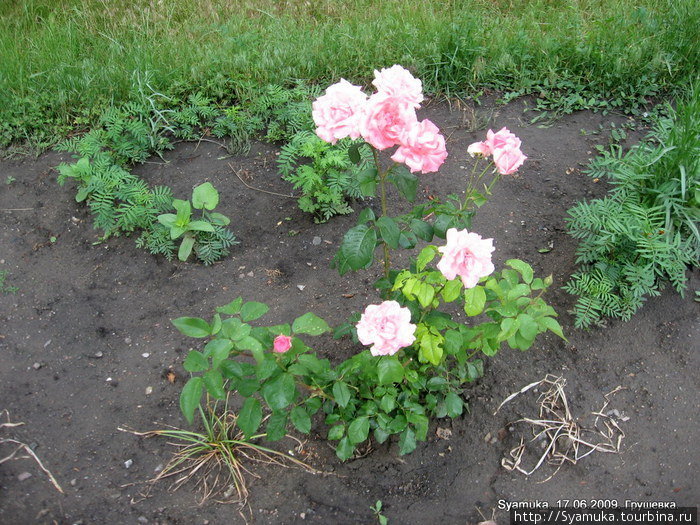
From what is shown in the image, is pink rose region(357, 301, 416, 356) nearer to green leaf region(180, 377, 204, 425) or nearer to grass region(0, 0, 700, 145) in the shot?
green leaf region(180, 377, 204, 425)

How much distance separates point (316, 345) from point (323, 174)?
92cm

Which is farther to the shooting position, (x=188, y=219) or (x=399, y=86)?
(x=188, y=219)

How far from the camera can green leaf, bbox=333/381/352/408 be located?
1.93 meters

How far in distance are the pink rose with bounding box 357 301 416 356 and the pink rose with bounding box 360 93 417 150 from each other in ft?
1.47

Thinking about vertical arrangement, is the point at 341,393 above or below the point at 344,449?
above

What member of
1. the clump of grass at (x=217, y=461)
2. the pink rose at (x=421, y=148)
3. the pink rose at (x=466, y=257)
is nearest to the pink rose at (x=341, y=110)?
the pink rose at (x=421, y=148)

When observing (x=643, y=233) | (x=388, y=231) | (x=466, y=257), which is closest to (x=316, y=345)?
(x=388, y=231)

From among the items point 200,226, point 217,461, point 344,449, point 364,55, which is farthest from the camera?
point 364,55

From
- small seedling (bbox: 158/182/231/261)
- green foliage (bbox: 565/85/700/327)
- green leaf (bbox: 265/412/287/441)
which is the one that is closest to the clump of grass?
green leaf (bbox: 265/412/287/441)

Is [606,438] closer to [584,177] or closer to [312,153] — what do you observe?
[584,177]

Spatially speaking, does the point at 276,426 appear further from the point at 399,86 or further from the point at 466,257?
the point at 399,86

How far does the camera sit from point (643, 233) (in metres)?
2.53

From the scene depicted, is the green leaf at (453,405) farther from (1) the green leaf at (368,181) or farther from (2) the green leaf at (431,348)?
(1) the green leaf at (368,181)

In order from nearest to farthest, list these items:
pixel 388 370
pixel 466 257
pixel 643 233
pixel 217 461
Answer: pixel 466 257, pixel 388 370, pixel 217 461, pixel 643 233
